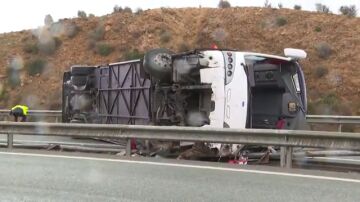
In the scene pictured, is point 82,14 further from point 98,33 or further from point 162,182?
point 162,182

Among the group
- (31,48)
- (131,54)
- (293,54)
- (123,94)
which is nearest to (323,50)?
(131,54)

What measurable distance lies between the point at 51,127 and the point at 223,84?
3.81m

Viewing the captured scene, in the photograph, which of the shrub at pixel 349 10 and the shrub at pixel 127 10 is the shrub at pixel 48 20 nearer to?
the shrub at pixel 127 10

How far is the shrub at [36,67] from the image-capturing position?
37.4m

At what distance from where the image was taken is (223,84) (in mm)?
9812

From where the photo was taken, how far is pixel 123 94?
513 inches

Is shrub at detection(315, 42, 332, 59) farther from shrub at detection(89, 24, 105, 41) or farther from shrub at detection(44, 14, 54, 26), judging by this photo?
shrub at detection(44, 14, 54, 26)

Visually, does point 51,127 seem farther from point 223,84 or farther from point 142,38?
point 142,38

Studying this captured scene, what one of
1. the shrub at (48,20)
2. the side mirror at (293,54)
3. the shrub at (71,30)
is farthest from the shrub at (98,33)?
the side mirror at (293,54)

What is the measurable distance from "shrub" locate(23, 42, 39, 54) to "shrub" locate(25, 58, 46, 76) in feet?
7.85

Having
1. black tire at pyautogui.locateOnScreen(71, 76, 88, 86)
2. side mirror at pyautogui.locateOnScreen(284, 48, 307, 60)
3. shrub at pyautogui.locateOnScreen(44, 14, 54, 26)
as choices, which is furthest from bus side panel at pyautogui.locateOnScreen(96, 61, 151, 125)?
shrub at pyautogui.locateOnScreen(44, 14, 54, 26)

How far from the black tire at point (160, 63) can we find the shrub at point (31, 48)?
30.6 meters

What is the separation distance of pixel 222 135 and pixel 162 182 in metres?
1.90

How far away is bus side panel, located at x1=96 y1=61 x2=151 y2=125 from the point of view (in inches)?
472
